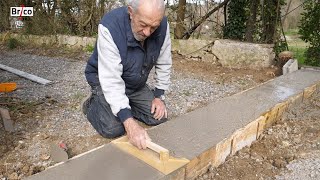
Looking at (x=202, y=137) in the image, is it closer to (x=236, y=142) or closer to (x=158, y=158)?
(x=236, y=142)

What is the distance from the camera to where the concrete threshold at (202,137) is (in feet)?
7.27

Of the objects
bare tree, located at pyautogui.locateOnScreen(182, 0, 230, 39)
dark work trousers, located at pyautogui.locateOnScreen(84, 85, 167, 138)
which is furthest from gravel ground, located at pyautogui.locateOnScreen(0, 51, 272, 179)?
bare tree, located at pyautogui.locateOnScreen(182, 0, 230, 39)

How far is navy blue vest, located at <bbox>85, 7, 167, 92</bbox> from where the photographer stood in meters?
2.57

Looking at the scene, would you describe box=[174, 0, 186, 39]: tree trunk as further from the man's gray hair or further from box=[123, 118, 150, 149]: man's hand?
box=[123, 118, 150, 149]: man's hand

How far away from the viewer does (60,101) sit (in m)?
4.45

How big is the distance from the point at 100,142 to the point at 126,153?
2.76 feet

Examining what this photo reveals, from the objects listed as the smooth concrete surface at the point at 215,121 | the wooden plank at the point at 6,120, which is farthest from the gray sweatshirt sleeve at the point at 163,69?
the wooden plank at the point at 6,120

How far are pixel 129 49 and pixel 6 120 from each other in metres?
1.72

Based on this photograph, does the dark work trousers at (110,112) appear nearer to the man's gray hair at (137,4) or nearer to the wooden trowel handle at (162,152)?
the wooden trowel handle at (162,152)

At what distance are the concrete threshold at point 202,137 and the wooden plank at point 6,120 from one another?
1.40m

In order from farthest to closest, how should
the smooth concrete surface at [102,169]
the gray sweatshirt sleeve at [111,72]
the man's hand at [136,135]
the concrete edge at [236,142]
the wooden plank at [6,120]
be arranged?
1. the wooden plank at [6,120]
2. the gray sweatshirt sleeve at [111,72]
3. the concrete edge at [236,142]
4. the man's hand at [136,135]
5. the smooth concrete surface at [102,169]

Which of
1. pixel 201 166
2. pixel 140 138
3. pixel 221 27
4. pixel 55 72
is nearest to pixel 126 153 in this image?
pixel 140 138

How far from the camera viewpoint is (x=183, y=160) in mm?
2324

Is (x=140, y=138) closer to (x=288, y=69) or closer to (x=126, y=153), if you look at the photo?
(x=126, y=153)
